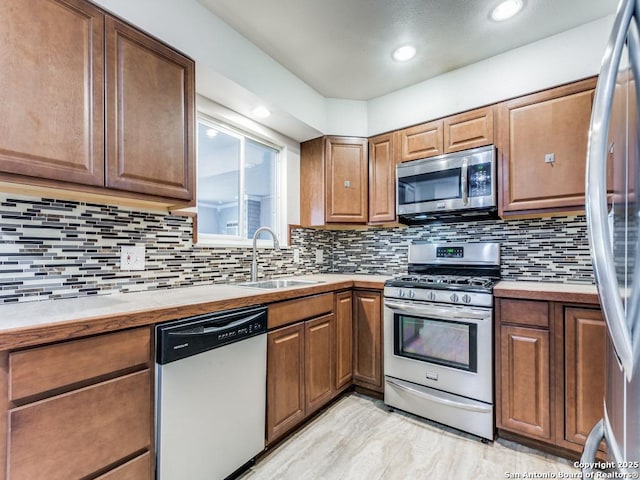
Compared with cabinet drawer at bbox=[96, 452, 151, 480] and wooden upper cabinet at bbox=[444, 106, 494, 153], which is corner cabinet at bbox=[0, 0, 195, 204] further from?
wooden upper cabinet at bbox=[444, 106, 494, 153]

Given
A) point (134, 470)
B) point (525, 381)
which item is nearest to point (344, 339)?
point (525, 381)

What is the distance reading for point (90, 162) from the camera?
4.23ft

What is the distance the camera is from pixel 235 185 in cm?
240

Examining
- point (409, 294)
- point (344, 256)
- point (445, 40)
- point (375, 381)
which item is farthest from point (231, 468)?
point (445, 40)

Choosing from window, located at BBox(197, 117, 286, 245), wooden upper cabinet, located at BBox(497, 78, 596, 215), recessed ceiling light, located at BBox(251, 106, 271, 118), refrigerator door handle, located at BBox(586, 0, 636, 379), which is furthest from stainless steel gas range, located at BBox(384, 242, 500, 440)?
recessed ceiling light, located at BBox(251, 106, 271, 118)

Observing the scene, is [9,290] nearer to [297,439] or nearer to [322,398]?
[297,439]

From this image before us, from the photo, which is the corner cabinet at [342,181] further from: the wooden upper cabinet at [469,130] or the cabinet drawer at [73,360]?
the cabinet drawer at [73,360]

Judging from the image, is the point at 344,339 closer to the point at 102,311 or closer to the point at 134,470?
the point at 134,470

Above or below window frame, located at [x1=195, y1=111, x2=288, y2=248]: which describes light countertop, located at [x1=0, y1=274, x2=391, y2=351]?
below

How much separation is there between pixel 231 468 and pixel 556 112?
2663 mm

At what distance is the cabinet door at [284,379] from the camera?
1.71m

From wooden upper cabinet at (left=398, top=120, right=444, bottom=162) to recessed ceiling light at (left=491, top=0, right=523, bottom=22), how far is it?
27.6 inches

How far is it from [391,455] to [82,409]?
58.4 inches

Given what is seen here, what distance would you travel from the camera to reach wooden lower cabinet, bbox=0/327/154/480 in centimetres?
91
